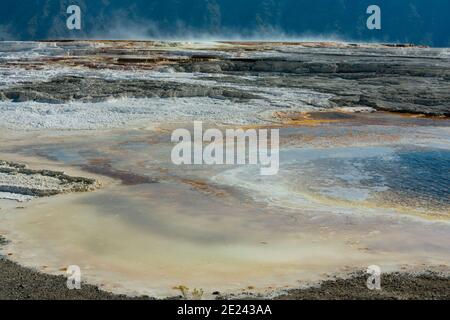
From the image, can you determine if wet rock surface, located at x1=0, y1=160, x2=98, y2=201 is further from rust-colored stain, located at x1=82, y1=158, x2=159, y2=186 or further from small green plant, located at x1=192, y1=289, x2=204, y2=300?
small green plant, located at x1=192, y1=289, x2=204, y2=300

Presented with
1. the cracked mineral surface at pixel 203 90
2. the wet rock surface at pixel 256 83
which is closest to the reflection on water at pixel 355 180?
the cracked mineral surface at pixel 203 90

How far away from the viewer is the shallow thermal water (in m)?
7.71

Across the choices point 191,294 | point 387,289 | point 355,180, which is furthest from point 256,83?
point 191,294

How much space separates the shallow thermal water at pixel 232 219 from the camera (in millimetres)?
7707

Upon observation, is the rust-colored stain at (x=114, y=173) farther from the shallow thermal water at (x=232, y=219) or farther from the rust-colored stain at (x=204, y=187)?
the rust-colored stain at (x=204, y=187)

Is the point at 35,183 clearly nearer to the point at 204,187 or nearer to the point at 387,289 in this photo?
the point at 204,187

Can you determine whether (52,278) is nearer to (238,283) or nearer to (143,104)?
(238,283)

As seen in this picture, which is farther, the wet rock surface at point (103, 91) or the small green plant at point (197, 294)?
the wet rock surface at point (103, 91)

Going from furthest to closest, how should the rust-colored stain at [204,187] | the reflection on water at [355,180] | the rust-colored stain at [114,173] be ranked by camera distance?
the rust-colored stain at [114,173], the rust-colored stain at [204,187], the reflection on water at [355,180]

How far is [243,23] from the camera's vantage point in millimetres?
130125

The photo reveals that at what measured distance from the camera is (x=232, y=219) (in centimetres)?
975

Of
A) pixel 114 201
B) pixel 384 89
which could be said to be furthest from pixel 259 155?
pixel 384 89

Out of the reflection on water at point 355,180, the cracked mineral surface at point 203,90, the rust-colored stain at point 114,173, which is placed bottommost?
the reflection on water at point 355,180
